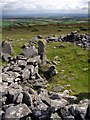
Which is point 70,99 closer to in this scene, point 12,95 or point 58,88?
point 12,95

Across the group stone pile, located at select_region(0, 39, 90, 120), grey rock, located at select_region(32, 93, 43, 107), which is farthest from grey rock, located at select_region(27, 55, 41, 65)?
grey rock, located at select_region(32, 93, 43, 107)

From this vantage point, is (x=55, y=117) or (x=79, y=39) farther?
(x=79, y=39)

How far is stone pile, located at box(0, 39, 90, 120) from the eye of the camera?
611 inches

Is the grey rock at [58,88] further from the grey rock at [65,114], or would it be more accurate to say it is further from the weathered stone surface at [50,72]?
the grey rock at [65,114]

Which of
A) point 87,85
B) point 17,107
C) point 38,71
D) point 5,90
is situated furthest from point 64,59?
point 17,107

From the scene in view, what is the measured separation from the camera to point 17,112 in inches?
651

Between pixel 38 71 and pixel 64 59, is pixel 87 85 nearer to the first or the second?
pixel 38 71

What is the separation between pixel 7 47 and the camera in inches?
1531

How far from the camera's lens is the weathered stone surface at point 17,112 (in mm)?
16328

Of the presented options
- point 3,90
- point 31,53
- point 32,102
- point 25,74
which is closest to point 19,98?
point 32,102

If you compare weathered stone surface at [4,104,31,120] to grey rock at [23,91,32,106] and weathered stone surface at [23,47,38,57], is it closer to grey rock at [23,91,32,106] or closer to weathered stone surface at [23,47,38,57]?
grey rock at [23,91,32,106]

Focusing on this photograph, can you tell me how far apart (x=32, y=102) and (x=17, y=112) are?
77.6 inches

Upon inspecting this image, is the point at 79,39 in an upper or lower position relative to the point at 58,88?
upper

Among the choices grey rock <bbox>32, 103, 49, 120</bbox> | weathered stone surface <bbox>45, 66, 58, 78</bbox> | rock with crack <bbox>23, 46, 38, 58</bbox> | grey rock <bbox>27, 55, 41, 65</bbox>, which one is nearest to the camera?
grey rock <bbox>32, 103, 49, 120</bbox>
